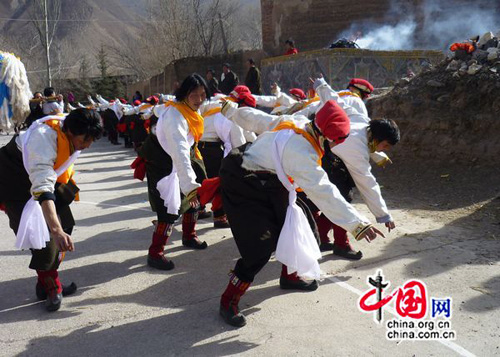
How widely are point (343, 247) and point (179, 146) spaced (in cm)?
208

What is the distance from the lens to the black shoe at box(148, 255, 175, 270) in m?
4.88

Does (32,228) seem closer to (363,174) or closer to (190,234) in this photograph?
(190,234)

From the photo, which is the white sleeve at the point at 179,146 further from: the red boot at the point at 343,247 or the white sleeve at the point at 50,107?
the red boot at the point at 343,247

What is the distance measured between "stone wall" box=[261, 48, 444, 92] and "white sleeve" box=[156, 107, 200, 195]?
30.7 ft

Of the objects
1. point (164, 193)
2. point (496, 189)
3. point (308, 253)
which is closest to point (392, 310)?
point (308, 253)

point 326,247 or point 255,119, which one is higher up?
point 255,119

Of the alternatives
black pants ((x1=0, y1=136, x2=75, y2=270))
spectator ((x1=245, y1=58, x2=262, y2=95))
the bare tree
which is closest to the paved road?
black pants ((x1=0, y1=136, x2=75, y2=270))

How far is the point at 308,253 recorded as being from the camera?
3344mm

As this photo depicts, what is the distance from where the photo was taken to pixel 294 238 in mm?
3361

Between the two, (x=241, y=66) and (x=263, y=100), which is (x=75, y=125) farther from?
(x=241, y=66)

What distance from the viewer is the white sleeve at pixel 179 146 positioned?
4.35 metres

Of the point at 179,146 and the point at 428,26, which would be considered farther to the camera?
the point at 428,26

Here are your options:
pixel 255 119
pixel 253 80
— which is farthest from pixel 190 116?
pixel 253 80

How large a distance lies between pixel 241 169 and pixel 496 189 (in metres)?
5.20
